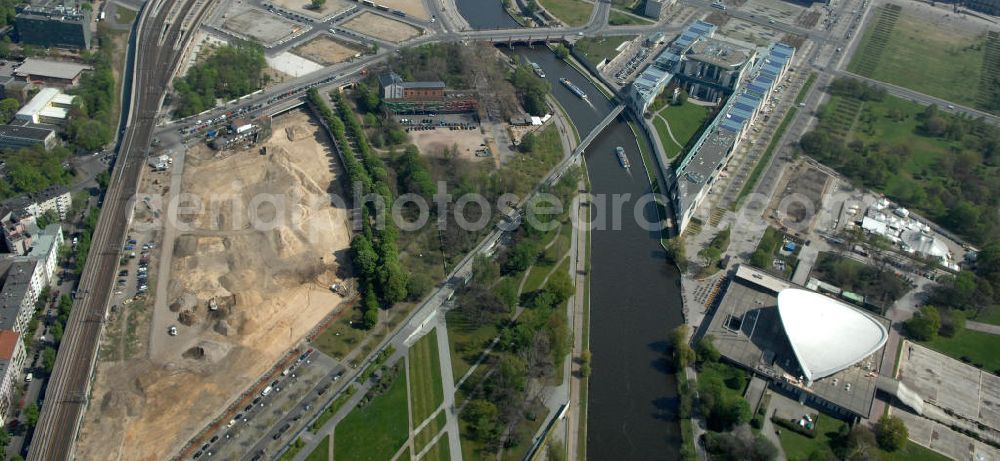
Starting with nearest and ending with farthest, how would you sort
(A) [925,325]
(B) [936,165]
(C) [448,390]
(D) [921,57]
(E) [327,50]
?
(C) [448,390] → (A) [925,325] → (B) [936,165] → (E) [327,50] → (D) [921,57]

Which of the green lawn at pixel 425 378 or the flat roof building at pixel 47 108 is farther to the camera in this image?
the flat roof building at pixel 47 108

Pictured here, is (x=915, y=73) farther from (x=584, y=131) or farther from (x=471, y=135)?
(x=471, y=135)

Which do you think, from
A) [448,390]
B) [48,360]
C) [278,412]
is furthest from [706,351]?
[48,360]

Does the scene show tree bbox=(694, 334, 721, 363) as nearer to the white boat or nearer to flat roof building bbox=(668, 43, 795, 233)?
flat roof building bbox=(668, 43, 795, 233)

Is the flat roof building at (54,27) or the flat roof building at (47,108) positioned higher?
the flat roof building at (54,27)

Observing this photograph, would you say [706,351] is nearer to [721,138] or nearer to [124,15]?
[721,138]

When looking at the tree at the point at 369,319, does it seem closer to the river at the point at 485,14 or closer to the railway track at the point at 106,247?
the railway track at the point at 106,247

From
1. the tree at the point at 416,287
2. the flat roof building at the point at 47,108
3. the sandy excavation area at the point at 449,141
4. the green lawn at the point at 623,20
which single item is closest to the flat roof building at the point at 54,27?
the flat roof building at the point at 47,108
